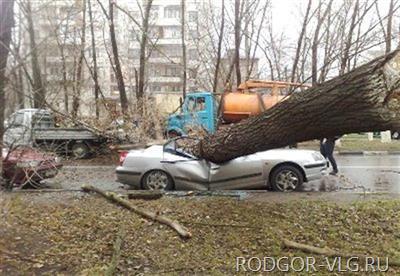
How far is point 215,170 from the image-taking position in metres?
9.77

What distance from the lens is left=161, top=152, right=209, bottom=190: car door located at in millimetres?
9891

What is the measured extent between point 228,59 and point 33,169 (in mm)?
→ 17760

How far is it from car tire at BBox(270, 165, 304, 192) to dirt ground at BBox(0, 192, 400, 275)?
2040mm

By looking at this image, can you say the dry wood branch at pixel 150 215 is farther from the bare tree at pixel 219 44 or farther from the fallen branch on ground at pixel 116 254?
the bare tree at pixel 219 44

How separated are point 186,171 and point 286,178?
7.04 feet

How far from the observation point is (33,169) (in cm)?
790

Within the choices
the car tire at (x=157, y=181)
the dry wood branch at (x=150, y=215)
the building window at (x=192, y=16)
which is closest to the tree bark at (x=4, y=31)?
the dry wood branch at (x=150, y=215)

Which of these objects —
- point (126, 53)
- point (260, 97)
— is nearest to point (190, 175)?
point (260, 97)

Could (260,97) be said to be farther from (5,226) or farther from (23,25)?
(23,25)

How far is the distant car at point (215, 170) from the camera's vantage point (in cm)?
984

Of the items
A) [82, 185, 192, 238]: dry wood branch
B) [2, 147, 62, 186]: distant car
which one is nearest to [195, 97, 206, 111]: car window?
[2, 147, 62, 186]: distant car

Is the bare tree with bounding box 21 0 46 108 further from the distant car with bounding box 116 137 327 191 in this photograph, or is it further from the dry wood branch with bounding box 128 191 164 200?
the distant car with bounding box 116 137 327 191

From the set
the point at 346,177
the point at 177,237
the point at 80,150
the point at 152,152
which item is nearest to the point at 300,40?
the point at 346,177

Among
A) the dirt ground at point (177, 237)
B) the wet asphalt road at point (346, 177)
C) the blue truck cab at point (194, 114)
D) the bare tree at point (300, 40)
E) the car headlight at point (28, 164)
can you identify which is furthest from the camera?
the bare tree at point (300, 40)
